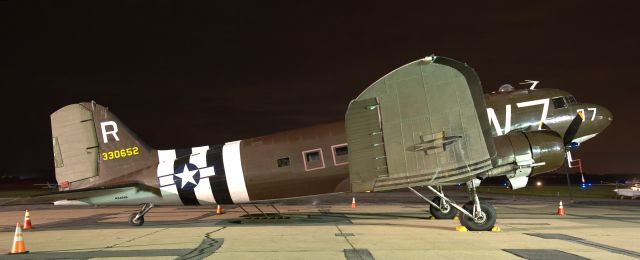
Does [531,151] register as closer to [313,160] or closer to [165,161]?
[313,160]

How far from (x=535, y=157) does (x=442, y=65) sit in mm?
4068

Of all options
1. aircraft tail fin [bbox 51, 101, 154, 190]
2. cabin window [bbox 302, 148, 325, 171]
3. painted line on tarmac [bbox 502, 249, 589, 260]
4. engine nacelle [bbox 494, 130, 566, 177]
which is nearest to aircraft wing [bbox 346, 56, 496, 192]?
engine nacelle [bbox 494, 130, 566, 177]

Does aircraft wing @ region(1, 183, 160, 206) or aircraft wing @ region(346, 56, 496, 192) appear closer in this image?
aircraft wing @ region(346, 56, 496, 192)

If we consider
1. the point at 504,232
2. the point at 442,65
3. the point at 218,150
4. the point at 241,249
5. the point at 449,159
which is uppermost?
the point at 442,65

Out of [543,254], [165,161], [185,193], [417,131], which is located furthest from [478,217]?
[165,161]

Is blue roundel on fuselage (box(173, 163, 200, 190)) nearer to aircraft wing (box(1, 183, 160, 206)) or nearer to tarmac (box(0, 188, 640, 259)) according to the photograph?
aircraft wing (box(1, 183, 160, 206))

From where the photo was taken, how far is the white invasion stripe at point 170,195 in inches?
583

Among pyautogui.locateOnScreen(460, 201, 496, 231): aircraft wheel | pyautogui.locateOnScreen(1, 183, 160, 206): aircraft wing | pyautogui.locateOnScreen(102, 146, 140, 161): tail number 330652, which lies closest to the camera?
pyautogui.locateOnScreen(460, 201, 496, 231): aircraft wheel

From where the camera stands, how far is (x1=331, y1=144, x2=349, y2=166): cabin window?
1367 cm

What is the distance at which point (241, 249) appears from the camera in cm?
980

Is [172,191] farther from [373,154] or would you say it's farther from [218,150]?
[373,154]

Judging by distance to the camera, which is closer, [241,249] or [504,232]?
[241,249]

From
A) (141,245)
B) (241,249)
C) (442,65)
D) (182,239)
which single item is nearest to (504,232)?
(442,65)

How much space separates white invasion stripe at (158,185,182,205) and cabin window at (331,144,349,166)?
5.18m
